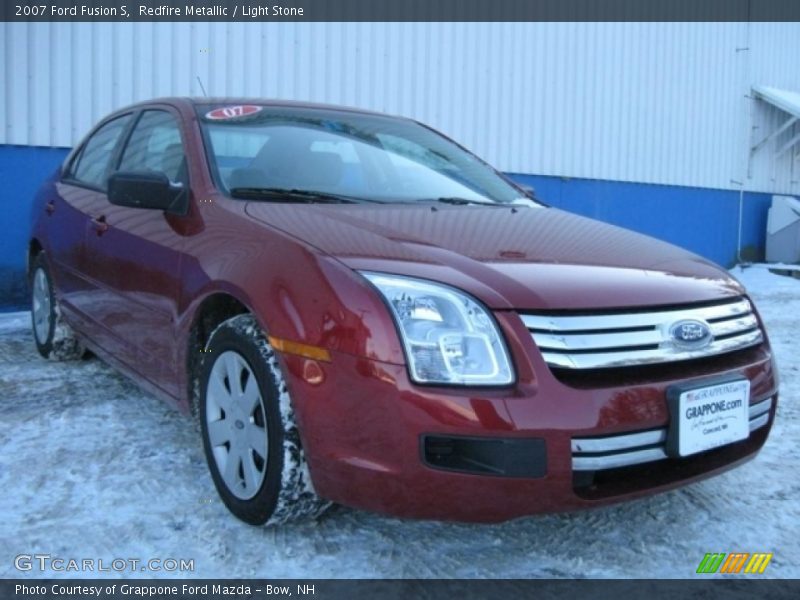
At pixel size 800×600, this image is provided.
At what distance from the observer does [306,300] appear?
2.05 meters

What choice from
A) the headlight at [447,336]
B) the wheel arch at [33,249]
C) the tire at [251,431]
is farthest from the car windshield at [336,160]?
the wheel arch at [33,249]

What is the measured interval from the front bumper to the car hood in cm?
17

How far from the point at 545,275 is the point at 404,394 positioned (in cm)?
55

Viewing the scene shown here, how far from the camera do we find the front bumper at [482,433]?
1869 mm

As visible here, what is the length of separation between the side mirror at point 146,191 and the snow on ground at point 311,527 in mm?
949

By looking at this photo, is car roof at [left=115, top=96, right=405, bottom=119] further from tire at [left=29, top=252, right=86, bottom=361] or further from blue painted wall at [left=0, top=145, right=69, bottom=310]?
blue painted wall at [left=0, top=145, right=69, bottom=310]

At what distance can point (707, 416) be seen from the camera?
2090mm

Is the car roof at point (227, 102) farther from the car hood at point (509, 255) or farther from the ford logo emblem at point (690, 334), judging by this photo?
the ford logo emblem at point (690, 334)

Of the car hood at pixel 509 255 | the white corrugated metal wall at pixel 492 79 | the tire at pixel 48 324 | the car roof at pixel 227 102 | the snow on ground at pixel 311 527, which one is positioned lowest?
the snow on ground at pixel 311 527

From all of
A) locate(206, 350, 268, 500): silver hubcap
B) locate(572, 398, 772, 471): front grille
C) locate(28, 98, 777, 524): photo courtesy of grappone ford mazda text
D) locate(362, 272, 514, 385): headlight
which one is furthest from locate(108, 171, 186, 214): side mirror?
locate(572, 398, 772, 471): front grille

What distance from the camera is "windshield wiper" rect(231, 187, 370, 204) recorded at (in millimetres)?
2637

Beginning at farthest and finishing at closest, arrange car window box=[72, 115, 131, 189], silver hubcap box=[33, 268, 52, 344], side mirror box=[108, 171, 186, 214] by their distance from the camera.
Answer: silver hubcap box=[33, 268, 52, 344], car window box=[72, 115, 131, 189], side mirror box=[108, 171, 186, 214]

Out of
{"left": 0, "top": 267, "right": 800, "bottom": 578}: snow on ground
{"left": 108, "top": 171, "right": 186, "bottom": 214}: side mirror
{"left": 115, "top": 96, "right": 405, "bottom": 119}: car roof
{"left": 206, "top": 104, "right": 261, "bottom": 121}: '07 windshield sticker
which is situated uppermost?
{"left": 115, "top": 96, "right": 405, "bottom": 119}: car roof
